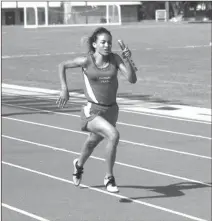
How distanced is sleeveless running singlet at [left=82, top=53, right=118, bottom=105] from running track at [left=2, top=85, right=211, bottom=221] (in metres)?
16.8

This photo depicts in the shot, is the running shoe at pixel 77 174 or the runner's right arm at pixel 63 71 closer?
the runner's right arm at pixel 63 71

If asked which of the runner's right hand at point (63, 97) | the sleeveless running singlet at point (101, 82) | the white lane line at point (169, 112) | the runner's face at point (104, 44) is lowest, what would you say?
the white lane line at point (169, 112)

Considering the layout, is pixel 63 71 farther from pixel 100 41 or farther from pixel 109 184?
pixel 109 184

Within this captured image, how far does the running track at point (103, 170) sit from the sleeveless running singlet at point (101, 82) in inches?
662

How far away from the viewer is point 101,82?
13.0 ft

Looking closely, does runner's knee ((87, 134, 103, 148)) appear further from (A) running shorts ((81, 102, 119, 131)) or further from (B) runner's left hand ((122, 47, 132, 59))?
(B) runner's left hand ((122, 47, 132, 59))

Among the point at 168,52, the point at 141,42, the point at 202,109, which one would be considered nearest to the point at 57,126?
the point at 202,109

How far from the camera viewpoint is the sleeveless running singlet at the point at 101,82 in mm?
3914

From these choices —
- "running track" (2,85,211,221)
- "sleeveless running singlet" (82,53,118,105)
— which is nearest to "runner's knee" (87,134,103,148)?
"sleeveless running singlet" (82,53,118,105)

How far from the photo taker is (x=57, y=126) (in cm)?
3353

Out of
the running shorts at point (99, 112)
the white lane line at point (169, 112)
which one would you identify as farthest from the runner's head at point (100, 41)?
the white lane line at point (169, 112)

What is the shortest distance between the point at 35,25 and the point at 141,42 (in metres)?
44.2

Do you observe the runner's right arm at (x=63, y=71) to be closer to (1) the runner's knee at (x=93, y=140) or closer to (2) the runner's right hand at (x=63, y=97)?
(2) the runner's right hand at (x=63, y=97)

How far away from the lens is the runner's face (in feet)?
12.5
